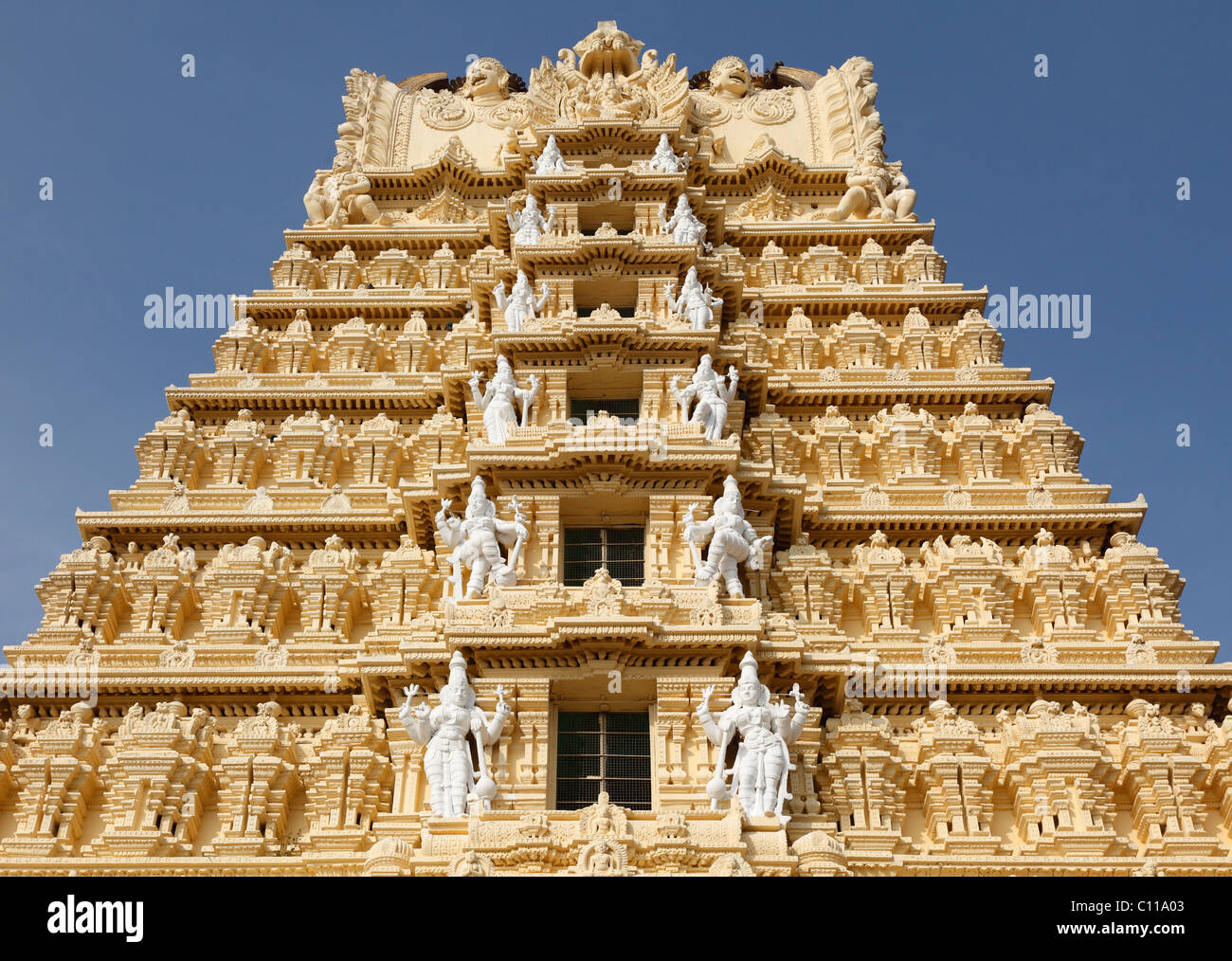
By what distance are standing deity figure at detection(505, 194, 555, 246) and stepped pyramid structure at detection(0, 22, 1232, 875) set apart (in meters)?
0.13

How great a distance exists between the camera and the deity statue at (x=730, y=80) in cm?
4362

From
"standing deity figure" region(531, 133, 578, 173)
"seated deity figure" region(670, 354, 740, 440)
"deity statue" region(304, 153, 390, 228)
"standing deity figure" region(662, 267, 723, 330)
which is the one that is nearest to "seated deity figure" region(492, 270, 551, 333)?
"standing deity figure" region(662, 267, 723, 330)

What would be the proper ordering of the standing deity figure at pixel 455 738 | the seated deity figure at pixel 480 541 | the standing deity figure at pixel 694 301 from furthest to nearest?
1. the standing deity figure at pixel 694 301
2. the seated deity figure at pixel 480 541
3. the standing deity figure at pixel 455 738

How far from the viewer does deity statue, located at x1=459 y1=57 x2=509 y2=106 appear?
145ft

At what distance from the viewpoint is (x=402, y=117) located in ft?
143

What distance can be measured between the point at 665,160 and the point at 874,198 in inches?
222

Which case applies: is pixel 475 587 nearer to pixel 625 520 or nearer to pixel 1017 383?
pixel 625 520

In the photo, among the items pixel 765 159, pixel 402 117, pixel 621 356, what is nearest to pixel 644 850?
pixel 621 356

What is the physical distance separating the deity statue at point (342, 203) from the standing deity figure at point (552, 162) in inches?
188

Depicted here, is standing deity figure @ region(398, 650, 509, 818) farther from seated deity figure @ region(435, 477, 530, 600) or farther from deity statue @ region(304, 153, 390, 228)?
deity statue @ region(304, 153, 390, 228)

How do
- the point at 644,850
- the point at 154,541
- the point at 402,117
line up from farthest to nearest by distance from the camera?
the point at 402,117 → the point at 154,541 → the point at 644,850

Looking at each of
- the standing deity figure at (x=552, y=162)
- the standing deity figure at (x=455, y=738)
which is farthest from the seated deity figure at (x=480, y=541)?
the standing deity figure at (x=552, y=162)

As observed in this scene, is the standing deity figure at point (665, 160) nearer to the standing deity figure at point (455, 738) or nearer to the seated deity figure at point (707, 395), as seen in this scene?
the seated deity figure at point (707, 395)
